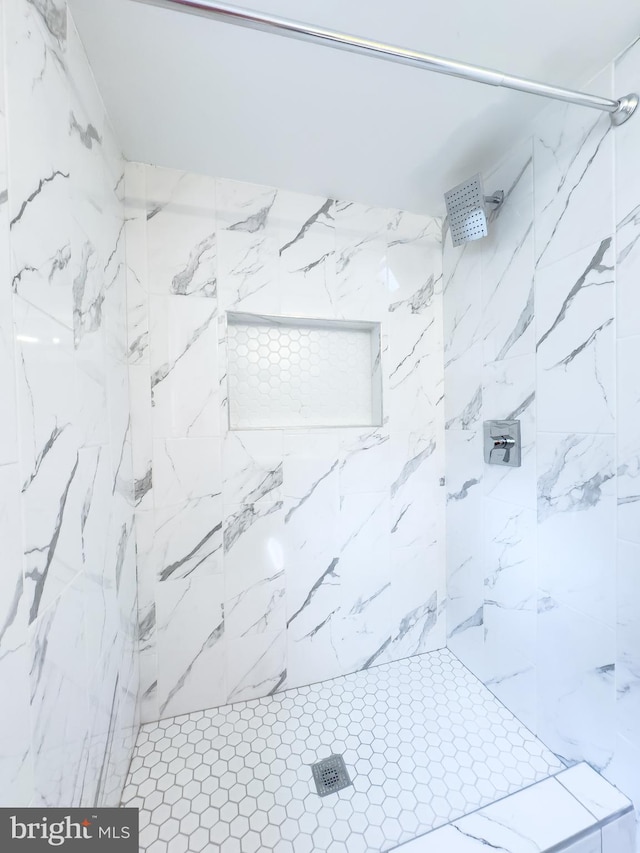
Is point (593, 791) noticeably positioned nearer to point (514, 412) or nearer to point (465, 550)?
point (465, 550)

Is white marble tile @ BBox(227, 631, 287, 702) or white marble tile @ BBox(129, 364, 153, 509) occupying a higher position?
white marble tile @ BBox(129, 364, 153, 509)

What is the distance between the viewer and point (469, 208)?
1139mm

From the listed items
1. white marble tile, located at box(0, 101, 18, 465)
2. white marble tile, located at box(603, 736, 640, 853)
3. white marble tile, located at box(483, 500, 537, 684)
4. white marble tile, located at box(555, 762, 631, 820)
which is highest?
white marble tile, located at box(0, 101, 18, 465)

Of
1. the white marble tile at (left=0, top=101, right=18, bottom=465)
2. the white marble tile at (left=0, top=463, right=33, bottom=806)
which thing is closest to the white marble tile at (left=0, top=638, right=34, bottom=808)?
the white marble tile at (left=0, top=463, right=33, bottom=806)

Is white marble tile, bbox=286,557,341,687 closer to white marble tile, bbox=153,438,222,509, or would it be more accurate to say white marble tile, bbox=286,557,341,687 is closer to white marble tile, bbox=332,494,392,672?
white marble tile, bbox=332,494,392,672

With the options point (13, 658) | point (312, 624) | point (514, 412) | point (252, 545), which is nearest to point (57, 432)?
point (13, 658)

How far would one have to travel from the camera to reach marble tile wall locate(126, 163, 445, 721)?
4.01 feet

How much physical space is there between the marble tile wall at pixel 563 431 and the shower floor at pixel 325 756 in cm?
19

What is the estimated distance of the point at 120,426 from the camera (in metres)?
1.06

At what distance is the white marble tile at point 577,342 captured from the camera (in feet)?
2.93

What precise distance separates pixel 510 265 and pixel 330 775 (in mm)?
1727

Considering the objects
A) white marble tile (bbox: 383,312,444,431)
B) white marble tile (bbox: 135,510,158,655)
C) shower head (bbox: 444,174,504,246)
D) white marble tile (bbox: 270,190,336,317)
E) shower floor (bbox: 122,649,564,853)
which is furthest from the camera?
white marble tile (bbox: 383,312,444,431)

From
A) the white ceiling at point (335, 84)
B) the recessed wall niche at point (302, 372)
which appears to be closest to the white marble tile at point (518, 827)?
the recessed wall niche at point (302, 372)

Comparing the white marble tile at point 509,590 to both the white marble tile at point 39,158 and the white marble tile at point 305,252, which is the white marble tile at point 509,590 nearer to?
the white marble tile at point 305,252
